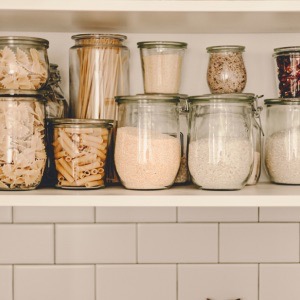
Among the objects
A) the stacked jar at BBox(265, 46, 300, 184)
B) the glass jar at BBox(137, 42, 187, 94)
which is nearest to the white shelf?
the stacked jar at BBox(265, 46, 300, 184)

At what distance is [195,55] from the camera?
54.0 inches
